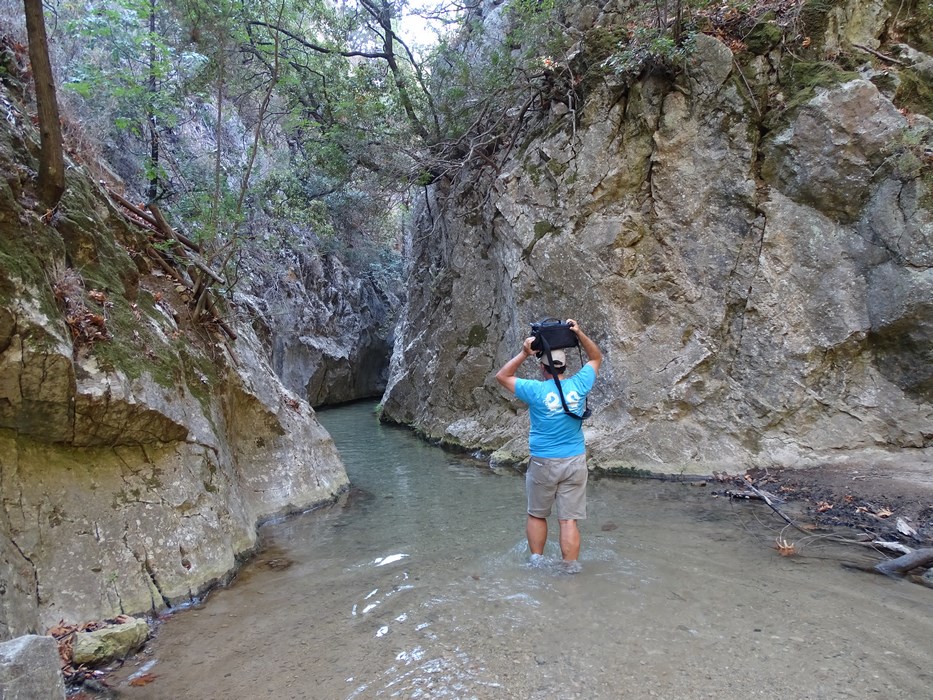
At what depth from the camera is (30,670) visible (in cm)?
180

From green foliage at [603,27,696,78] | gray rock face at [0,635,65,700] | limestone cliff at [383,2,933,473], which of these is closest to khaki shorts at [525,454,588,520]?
gray rock face at [0,635,65,700]

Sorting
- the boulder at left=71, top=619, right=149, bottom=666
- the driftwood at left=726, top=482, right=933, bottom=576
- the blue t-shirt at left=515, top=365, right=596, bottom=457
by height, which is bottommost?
the driftwood at left=726, top=482, right=933, bottom=576

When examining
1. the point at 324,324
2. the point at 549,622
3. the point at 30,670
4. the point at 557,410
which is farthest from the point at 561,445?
the point at 324,324

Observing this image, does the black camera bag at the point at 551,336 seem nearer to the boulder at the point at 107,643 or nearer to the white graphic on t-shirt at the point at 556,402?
the white graphic on t-shirt at the point at 556,402

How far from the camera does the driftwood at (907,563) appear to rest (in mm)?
3725

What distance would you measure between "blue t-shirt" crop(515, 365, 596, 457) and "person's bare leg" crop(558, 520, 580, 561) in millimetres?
543

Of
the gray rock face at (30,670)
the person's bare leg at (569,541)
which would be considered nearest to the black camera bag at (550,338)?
the person's bare leg at (569,541)

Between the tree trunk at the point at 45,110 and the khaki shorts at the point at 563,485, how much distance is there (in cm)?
415

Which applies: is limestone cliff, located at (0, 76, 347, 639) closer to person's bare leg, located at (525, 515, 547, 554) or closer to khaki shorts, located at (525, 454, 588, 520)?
person's bare leg, located at (525, 515, 547, 554)

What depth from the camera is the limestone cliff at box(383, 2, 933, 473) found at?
272 inches

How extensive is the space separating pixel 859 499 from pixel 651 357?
325 cm

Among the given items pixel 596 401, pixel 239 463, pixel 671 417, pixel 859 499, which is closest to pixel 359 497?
pixel 239 463

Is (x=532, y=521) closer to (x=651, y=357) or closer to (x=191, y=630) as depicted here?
(x=191, y=630)

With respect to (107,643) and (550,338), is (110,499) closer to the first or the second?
(107,643)
